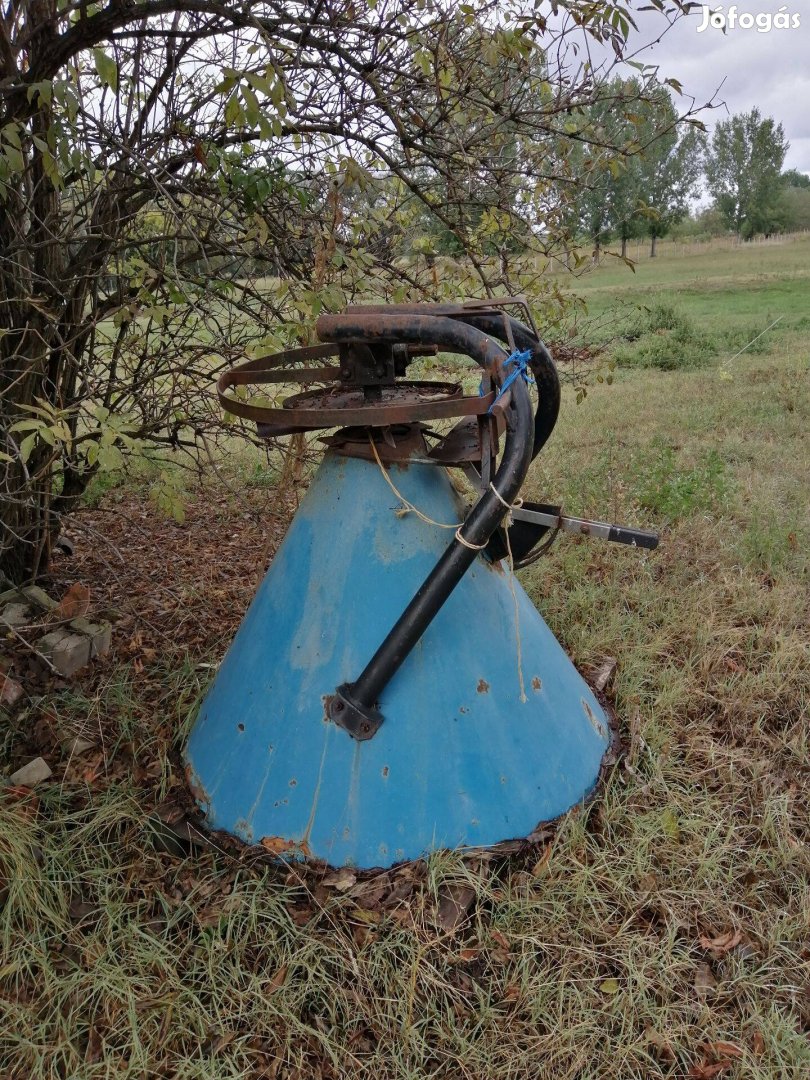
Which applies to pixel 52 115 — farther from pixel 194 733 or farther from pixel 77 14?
pixel 194 733

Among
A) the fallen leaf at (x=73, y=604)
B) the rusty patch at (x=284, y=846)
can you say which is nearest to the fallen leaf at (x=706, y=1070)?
the rusty patch at (x=284, y=846)

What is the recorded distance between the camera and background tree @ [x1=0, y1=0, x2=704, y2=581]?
7.46 ft

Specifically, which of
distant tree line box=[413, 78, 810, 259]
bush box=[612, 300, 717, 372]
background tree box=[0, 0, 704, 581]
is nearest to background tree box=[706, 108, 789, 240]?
distant tree line box=[413, 78, 810, 259]

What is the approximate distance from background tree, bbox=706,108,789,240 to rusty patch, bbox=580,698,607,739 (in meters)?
41.3

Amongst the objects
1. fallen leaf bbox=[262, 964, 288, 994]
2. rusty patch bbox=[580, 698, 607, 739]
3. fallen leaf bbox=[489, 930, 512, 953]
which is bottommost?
fallen leaf bbox=[262, 964, 288, 994]

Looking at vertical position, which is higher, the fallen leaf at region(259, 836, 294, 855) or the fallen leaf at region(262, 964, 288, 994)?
the fallen leaf at region(259, 836, 294, 855)

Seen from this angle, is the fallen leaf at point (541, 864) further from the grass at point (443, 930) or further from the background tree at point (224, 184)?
the background tree at point (224, 184)

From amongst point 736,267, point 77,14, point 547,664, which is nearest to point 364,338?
point 547,664

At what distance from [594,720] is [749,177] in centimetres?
4507

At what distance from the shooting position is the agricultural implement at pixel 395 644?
1.86 meters

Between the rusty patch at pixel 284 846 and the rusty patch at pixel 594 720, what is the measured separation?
36.6 inches

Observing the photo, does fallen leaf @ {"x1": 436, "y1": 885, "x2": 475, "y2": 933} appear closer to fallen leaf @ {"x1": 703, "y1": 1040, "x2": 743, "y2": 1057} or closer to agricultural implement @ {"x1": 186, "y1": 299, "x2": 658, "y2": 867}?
agricultural implement @ {"x1": 186, "y1": 299, "x2": 658, "y2": 867}

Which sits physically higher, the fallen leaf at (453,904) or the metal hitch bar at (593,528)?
the metal hitch bar at (593,528)

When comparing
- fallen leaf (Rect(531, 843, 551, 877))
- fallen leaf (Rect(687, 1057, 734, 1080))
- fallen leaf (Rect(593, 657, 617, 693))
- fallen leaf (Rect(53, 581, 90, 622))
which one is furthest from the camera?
fallen leaf (Rect(53, 581, 90, 622))
